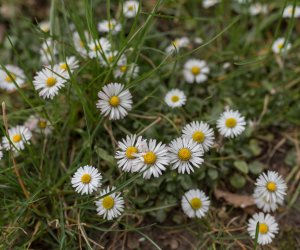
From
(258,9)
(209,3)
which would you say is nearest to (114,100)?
(209,3)

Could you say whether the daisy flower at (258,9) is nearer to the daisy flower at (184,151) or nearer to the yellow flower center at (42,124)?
the daisy flower at (184,151)

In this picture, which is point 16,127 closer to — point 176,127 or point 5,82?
point 5,82

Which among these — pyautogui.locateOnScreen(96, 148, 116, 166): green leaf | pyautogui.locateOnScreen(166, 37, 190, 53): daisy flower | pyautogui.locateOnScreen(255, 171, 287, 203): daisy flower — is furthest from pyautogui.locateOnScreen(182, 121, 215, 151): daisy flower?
pyautogui.locateOnScreen(166, 37, 190, 53): daisy flower

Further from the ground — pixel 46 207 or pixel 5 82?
pixel 5 82

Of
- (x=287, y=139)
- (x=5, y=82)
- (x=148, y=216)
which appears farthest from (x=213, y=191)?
(x=5, y=82)

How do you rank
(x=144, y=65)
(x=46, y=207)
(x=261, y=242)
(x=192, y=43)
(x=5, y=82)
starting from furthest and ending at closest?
(x=192, y=43), (x=144, y=65), (x=5, y=82), (x=46, y=207), (x=261, y=242)

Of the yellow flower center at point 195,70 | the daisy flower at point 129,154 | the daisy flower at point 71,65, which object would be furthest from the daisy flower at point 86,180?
the yellow flower center at point 195,70
